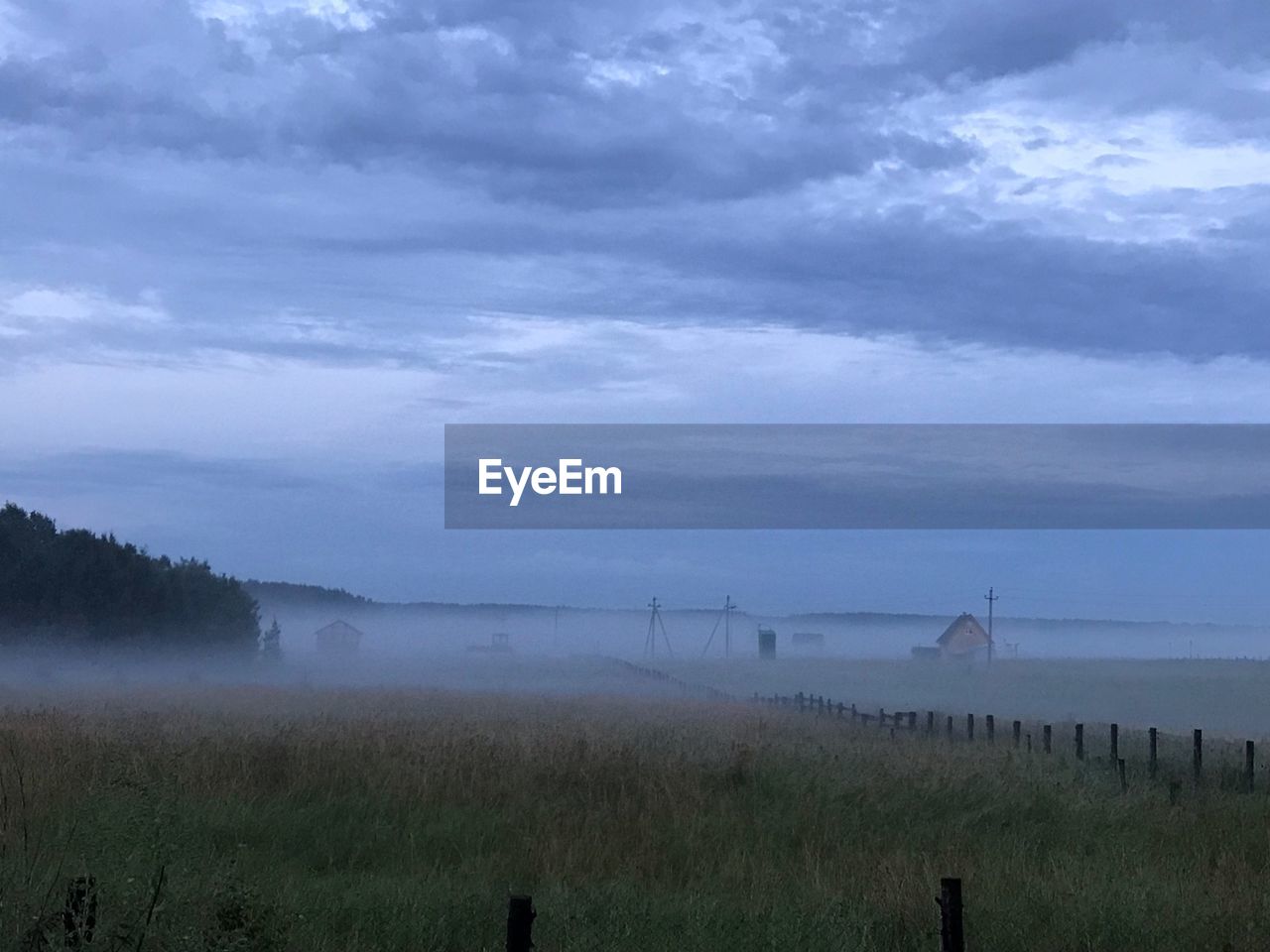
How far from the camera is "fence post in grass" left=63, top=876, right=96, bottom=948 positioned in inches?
322

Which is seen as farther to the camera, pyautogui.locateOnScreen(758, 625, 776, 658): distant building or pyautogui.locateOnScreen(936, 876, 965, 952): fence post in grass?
pyautogui.locateOnScreen(758, 625, 776, 658): distant building

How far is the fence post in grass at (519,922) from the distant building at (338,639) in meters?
156

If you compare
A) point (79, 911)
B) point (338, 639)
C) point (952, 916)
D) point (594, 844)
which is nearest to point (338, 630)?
point (338, 639)

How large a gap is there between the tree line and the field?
78.0 m

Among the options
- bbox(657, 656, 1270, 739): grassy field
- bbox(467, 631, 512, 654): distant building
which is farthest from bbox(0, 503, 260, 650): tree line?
bbox(467, 631, 512, 654): distant building

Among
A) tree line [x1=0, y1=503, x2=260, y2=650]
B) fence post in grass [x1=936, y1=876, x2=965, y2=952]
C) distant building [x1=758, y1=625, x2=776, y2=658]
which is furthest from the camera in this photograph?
distant building [x1=758, y1=625, x2=776, y2=658]

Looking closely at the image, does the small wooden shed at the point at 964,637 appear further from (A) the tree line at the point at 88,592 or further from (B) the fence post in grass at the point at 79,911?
(B) the fence post in grass at the point at 79,911

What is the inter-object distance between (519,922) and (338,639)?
16003cm

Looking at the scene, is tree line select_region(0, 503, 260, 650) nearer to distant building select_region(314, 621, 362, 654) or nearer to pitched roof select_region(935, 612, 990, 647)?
distant building select_region(314, 621, 362, 654)

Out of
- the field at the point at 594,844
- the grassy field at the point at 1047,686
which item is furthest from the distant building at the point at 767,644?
the field at the point at 594,844

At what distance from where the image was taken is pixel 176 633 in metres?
110

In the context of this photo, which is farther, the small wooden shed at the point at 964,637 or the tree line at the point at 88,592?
the small wooden shed at the point at 964,637

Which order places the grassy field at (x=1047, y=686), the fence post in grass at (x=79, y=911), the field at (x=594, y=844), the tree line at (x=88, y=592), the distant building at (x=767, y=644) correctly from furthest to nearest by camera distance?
the distant building at (x=767, y=644) < the tree line at (x=88, y=592) < the grassy field at (x=1047, y=686) < the field at (x=594, y=844) < the fence post in grass at (x=79, y=911)

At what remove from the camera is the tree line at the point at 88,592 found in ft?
316
